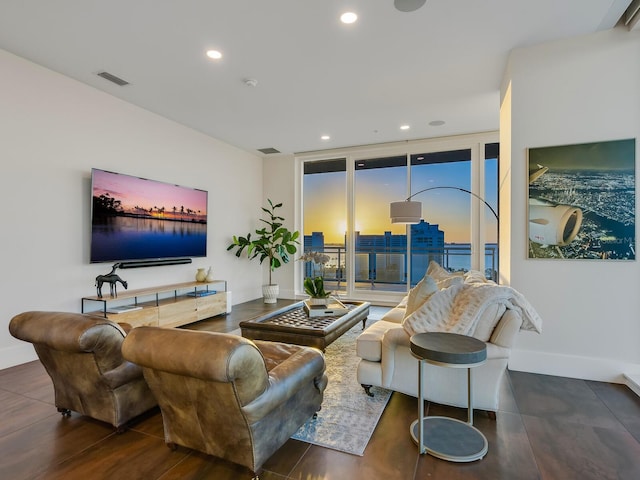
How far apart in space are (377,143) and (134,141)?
13.9ft

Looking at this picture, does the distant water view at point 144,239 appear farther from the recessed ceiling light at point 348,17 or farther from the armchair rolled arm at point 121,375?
the recessed ceiling light at point 348,17

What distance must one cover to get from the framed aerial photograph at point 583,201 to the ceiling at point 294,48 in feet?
3.68

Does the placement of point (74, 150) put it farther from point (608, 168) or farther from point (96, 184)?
point (608, 168)

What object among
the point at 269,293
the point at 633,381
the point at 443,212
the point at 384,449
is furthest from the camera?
the point at 269,293

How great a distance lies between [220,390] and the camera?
1.60 m

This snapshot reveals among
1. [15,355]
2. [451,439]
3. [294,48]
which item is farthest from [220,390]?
[15,355]

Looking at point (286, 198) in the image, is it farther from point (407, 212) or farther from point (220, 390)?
point (220, 390)

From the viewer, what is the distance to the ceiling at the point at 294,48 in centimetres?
277

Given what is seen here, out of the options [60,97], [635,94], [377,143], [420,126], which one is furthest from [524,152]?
[60,97]

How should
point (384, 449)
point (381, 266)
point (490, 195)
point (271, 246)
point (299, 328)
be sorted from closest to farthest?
point (384, 449) → point (299, 328) → point (490, 195) → point (271, 246) → point (381, 266)

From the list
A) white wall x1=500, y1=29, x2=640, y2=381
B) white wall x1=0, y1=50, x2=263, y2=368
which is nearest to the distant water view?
white wall x1=0, y1=50, x2=263, y2=368

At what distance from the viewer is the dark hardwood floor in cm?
183

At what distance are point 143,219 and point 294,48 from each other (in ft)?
10.1

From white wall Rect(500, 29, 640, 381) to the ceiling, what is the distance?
248 millimetres
